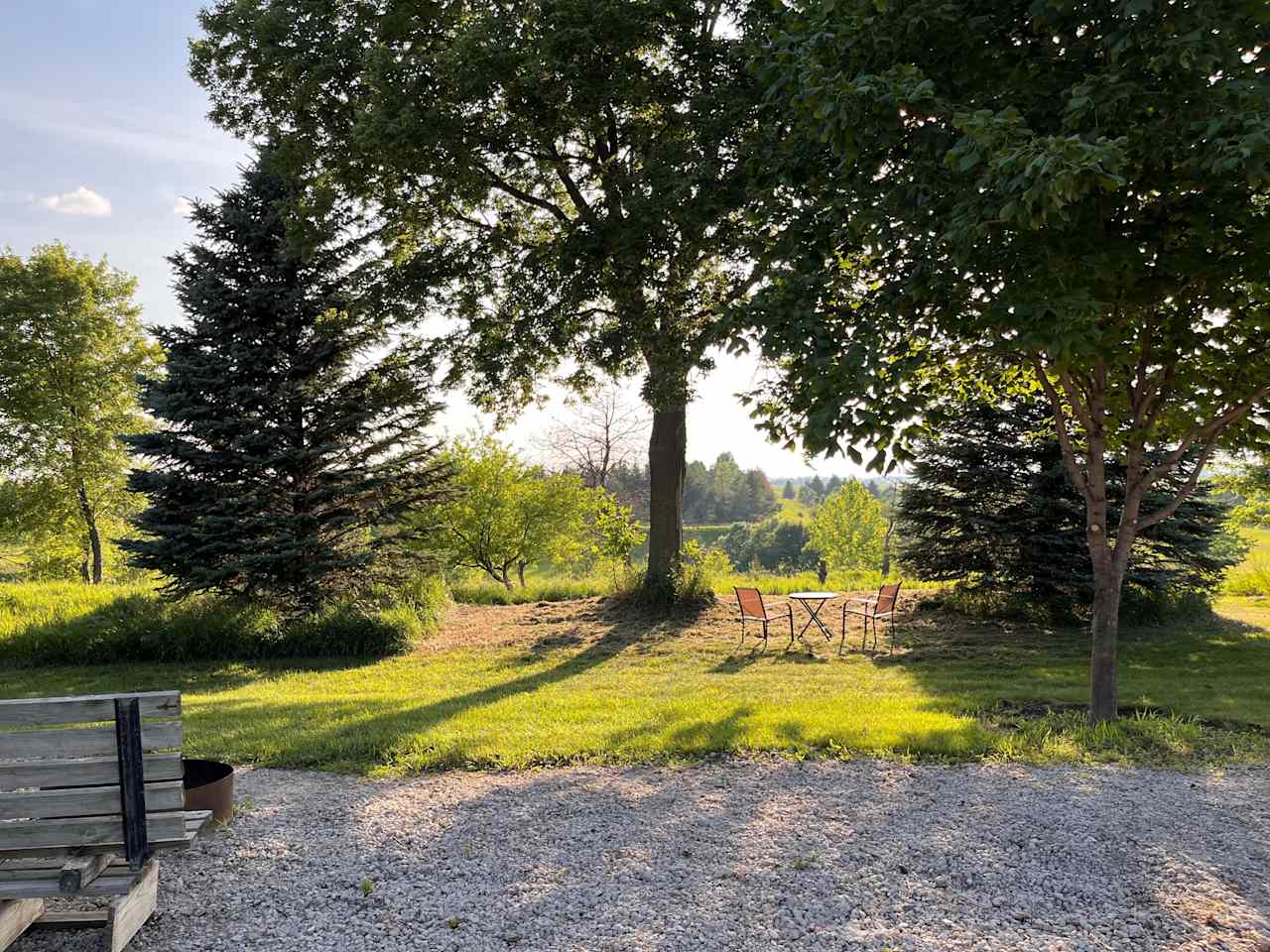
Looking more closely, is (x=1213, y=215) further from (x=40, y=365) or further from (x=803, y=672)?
(x=40, y=365)

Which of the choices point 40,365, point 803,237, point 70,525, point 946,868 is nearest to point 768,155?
point 803,237

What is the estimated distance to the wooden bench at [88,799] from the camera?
2.97 metres

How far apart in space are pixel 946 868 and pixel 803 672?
5722 mm

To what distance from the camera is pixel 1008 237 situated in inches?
199

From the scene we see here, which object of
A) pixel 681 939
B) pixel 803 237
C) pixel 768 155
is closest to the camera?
pixel 681 939

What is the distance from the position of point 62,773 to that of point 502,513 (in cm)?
2088

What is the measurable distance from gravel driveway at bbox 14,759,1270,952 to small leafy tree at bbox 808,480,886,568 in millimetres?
44004

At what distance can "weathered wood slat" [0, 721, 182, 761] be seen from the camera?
2.99 m

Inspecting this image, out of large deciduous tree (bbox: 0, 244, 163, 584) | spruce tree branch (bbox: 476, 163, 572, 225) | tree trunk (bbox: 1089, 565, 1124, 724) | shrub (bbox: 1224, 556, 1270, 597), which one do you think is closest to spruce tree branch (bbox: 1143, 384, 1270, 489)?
tree trunk (bbox: 1089, 565, 1124, 724)

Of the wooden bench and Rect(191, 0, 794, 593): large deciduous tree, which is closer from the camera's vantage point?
the wooden bench

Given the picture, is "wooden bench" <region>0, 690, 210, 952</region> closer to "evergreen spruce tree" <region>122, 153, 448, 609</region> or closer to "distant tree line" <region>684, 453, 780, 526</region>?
"evergreen spruce tree" <region>122, 153, 448, 609</region>

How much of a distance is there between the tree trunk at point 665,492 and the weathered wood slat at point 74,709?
1093 centimetres

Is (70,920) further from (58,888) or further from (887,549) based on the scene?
(887,549)

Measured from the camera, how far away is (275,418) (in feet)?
40.6
